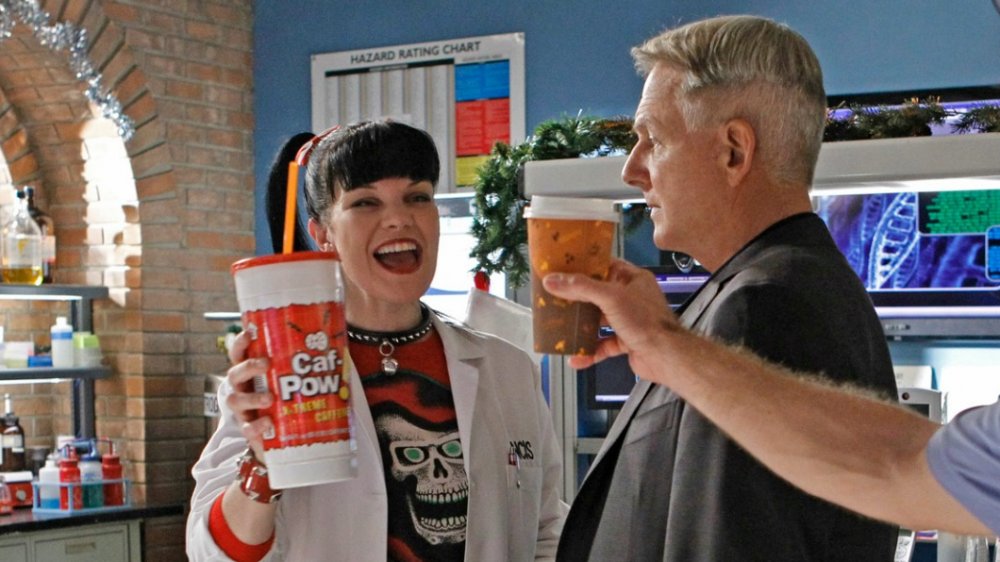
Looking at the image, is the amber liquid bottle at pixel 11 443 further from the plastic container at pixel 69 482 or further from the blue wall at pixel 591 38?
the blue wall at pixel 591 38

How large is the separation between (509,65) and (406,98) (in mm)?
528

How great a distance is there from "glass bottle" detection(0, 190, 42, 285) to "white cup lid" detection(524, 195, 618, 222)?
4.34 meters

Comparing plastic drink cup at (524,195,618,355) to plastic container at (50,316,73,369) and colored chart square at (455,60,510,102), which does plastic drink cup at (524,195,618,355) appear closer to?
colored chart square at (455,60,510,102)

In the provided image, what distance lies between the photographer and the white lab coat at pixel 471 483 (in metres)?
1.91

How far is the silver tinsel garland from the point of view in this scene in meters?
5.22

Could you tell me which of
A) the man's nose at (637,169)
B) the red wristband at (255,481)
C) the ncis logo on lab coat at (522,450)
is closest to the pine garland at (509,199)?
the ncis logo on lab coat at (522,450)

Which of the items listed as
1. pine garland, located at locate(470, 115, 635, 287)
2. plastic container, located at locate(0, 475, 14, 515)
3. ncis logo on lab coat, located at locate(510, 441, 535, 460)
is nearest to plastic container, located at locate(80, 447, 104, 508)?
plastic container, located at locate(0, 475, 14, 515)

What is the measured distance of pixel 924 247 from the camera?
4.59 metres

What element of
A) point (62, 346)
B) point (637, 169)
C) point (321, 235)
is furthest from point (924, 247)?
point (62, 346)

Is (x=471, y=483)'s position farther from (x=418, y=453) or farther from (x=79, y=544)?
(x=79, y=544)

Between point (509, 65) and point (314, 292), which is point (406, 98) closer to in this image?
point (509, 65)

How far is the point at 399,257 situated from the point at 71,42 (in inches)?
150

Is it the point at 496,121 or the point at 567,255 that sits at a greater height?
the point at 496,121

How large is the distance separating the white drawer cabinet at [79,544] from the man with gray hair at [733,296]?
3.64m
